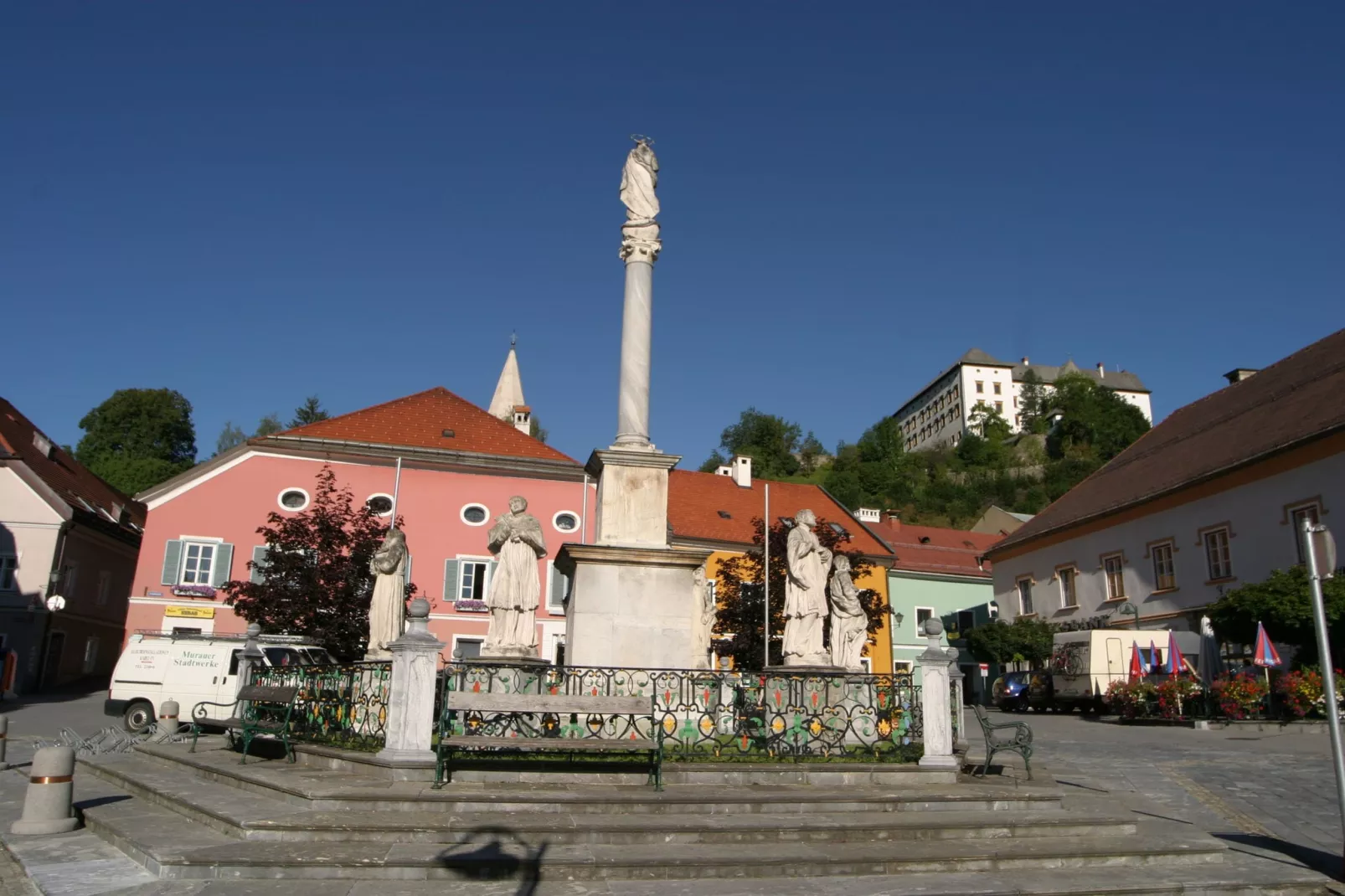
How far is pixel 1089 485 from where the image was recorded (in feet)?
124

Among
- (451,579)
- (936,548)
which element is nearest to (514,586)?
(451,579)

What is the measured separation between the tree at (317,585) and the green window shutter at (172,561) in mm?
7562

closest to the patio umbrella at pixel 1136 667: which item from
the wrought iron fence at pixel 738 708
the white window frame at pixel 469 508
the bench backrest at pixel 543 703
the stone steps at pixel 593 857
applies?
the wrought iron fence at pixel 738 708

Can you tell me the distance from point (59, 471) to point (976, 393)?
102878 millimetres

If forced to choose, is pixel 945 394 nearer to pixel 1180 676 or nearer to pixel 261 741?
pixel 1180 676

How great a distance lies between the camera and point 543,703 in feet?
31.0

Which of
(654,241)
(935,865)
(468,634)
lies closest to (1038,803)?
(935,865)

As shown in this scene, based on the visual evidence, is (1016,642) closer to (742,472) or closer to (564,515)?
(742,472)

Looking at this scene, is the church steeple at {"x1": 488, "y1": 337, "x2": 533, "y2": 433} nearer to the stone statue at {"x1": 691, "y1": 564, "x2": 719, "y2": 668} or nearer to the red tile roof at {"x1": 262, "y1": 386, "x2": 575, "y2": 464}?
the red tile roof at {"x1": 262, "y1": 386, "x2": 575, "y2": 464}

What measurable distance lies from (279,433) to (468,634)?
9515 millimetres

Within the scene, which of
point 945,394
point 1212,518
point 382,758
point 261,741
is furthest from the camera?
point 945,394

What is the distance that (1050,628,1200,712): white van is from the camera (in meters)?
26.3

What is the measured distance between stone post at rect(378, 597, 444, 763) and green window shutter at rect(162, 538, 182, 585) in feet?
81.9

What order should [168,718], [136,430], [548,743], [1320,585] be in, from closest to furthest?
[1320,585] → [548,743] → [168,718] → [136,430]
